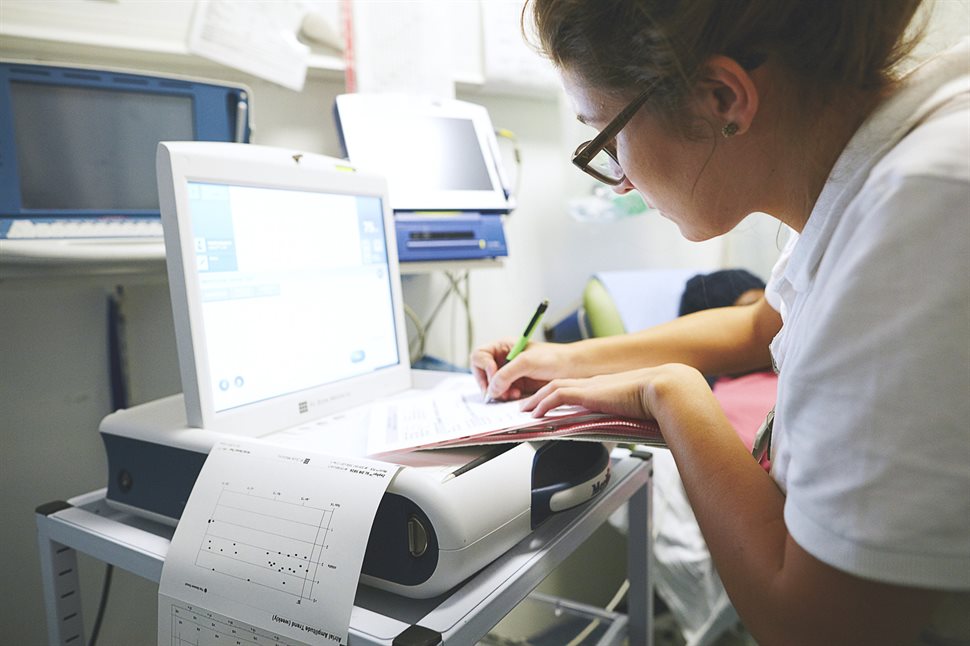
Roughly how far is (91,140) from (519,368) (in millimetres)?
629

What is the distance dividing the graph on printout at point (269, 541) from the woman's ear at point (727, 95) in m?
0.41

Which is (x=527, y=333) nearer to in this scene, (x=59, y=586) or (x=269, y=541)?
(x=269, y=541)

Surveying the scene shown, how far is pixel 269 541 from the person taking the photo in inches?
18.7

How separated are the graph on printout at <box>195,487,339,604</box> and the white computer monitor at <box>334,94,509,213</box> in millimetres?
621

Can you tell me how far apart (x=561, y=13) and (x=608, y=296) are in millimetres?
1004

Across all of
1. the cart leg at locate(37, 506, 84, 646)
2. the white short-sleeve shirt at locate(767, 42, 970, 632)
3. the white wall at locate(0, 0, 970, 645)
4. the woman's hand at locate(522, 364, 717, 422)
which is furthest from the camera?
the white wall at locate(0, 0, 970, 645)

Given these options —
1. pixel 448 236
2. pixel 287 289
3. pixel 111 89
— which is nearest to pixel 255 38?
pixel 111 89

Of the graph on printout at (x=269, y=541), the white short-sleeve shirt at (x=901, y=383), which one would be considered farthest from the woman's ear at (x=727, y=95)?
the graph on printout at (x=269, y=541)

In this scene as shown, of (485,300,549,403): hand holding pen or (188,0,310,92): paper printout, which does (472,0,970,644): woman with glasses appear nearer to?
(485,300,549,403): hand holding pen

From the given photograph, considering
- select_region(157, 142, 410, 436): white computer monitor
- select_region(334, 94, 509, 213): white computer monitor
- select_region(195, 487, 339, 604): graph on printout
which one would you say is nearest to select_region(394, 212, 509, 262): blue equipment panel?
select_region(334, 94, 509, 213): white computer monitor

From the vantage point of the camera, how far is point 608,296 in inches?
56.8

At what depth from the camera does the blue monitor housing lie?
764 millimetres

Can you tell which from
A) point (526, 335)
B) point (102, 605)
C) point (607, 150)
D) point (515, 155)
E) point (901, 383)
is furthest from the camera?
point (515, 155)

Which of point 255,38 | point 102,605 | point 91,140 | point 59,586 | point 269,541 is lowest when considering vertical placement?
point 102,605
